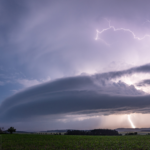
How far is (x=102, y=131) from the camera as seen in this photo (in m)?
131

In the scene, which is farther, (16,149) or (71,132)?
(71,132)

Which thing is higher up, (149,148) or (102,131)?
(149,148)

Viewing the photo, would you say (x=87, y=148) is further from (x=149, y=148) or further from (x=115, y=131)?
(x=115, y=131)

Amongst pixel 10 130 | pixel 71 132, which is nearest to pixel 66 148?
pixel 10 130

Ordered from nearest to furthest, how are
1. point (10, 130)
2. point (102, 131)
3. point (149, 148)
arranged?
point (149, 148) < point (10, 130) < point (102, 131)

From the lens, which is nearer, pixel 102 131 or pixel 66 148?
pixel 66 148

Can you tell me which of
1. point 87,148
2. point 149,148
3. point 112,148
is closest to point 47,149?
point 87,148

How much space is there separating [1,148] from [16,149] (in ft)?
12.1

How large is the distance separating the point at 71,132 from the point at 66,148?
97522 mm

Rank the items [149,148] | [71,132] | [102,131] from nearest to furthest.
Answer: [149,148], [71,132], [102,131]

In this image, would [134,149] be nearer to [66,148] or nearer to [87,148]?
[87,148]

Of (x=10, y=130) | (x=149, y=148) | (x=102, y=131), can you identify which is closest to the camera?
(x=149, y=148)

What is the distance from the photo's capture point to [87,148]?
97.2 feet

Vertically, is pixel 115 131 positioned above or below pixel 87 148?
below
